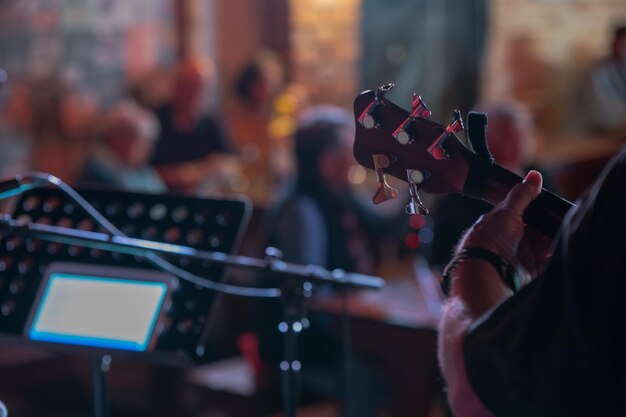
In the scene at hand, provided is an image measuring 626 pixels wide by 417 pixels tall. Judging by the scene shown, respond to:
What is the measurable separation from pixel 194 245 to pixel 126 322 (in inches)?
9.0

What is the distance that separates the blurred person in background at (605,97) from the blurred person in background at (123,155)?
4011mm

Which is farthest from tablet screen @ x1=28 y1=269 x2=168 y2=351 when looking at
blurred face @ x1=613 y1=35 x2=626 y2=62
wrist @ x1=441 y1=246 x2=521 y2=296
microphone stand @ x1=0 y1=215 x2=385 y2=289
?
blurred face @ x1=613 y1=35 x2=626 y2=62

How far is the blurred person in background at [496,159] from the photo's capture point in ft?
12.5

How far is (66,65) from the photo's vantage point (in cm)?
600

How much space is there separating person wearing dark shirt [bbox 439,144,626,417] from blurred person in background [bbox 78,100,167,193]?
3335mm

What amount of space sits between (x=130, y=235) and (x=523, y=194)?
1147 millimetres

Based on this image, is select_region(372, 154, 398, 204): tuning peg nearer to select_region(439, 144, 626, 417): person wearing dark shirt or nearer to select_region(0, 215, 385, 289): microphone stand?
select_region(439, 144, 626, 417): person wearing dark shirt

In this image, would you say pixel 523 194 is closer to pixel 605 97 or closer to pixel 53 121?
pixel 53 121

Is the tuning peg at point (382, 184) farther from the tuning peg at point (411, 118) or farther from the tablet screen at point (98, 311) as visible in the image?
the tablet screen at point (98, 311)

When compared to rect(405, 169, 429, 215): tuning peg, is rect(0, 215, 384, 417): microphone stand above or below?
below

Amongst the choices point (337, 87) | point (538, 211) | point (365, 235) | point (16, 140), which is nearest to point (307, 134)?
point (365, 235)

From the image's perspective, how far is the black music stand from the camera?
2.21 m

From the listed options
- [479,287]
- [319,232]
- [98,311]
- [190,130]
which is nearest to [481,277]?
[479,287]

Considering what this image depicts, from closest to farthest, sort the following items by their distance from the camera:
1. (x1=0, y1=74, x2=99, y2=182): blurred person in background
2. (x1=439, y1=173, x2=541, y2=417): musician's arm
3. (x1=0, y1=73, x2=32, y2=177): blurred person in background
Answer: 1. (x1=439, y1=173, x2=541, y2=417): musician's arm
2. (x1=0, y1=73, x2=32, y2=177): blurred person in background
3. (x1=0, y1=74, x2=99, y2=182): blurred person in background
